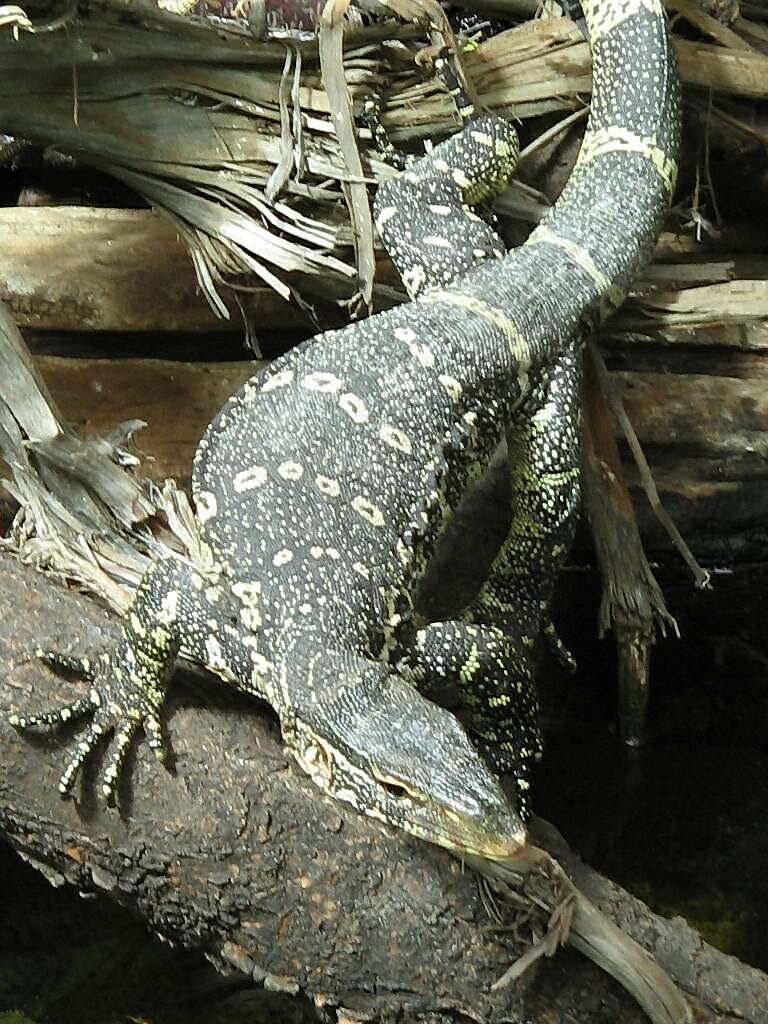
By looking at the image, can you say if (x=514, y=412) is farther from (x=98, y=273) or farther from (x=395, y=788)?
(x=98, y=273)

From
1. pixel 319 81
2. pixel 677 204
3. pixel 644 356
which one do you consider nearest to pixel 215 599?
pixel 319 81

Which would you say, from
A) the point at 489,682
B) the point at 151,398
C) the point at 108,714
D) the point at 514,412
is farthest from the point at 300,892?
the point at 151,398

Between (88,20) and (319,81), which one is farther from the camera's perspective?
(319,81)

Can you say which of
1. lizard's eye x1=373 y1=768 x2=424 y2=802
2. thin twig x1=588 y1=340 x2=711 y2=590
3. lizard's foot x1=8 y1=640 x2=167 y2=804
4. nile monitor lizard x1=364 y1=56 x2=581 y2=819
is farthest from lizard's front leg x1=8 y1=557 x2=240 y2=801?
thin twig x1=588 y1=340 x2=711 y2=590

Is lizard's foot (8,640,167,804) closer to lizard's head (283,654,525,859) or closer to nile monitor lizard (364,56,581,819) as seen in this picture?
lizard's head (283,654,525,859)

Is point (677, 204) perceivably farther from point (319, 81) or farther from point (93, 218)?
point (93, 218)

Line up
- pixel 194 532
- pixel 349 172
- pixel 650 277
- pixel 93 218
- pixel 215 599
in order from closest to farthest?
pixel 215 599 < pixel 194 532 < pixel 349 172 < pixel 650 277 < pixel 93 218

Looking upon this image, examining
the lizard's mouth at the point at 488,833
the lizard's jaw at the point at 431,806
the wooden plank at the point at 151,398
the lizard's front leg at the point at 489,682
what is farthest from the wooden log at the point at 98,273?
the lizard's mouth at the point at 488,833

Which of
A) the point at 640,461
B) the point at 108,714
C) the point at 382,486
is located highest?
the point at 382,486
